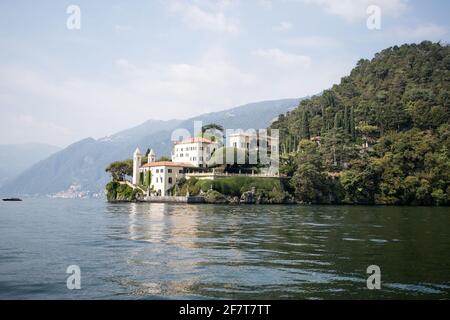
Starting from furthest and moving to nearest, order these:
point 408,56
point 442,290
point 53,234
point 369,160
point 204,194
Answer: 1. point 408,56
2. point 369,160
3. point 204,194
4. point 53,234
5. point 442,290

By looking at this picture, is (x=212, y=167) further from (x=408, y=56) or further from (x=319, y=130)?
(x=408, y=56)

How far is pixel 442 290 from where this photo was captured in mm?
18047

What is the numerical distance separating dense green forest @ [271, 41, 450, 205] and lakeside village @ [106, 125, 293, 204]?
6.19m

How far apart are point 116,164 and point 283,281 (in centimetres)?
11995

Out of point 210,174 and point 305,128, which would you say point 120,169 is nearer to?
point 210,174

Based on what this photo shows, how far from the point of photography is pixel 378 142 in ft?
400

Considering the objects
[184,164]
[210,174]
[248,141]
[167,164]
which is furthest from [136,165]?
[248,141]

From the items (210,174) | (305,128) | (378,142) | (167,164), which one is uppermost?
(305,128)

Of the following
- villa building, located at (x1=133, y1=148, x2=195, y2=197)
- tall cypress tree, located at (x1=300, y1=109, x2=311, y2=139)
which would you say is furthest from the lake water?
tall cypress tree, located at (x1=300, y1=109, x2=311, y2=139)

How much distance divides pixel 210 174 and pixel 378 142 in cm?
4561

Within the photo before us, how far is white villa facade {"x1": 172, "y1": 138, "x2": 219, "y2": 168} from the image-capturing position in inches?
5025

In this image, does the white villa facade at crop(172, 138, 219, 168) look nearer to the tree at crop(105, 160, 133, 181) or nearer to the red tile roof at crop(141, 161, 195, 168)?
the red tile roof at crop(141, 161, 195, 168)
